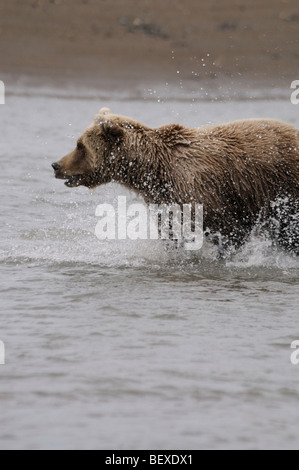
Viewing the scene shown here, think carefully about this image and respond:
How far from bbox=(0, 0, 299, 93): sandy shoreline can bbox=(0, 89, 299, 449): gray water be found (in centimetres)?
1655

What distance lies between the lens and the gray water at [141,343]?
4.23 m

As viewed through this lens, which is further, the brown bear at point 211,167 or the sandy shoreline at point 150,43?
the sandy shoreline at point 150,43

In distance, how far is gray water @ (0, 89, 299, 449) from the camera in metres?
4.23

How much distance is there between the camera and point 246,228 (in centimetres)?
739

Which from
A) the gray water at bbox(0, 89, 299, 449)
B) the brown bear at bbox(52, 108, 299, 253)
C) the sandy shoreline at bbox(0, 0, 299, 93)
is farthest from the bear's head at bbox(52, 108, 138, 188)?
the sandy shoreline at bbox(0, 0, 299, 93)

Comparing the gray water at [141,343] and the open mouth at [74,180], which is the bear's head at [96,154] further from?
the gray water at [141,343]

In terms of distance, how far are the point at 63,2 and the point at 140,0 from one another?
2.45 metres

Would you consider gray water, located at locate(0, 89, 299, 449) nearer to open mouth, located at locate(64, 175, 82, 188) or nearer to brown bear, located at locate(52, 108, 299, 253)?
brown bear, located at locate(52, 108, 299, 253)

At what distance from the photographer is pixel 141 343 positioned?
17.6ft

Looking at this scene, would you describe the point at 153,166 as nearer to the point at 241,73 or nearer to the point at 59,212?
the point at 59,212

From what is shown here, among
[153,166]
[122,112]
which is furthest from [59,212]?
[122,112]

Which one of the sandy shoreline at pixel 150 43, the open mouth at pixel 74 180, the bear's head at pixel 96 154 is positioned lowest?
the open mouth at pixel 74 180

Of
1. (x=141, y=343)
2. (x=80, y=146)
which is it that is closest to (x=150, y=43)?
(x=80, y=146)

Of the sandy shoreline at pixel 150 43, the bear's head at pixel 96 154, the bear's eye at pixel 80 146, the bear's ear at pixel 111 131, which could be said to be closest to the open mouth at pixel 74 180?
the bear's head at pixel 96 154
